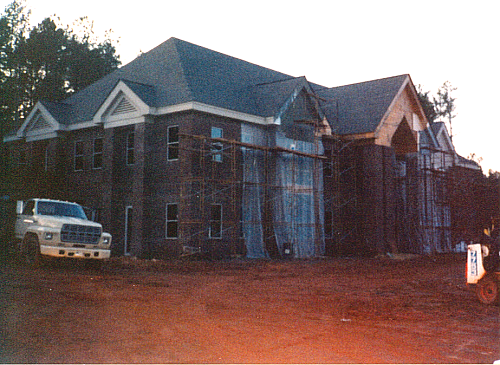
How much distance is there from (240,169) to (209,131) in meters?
2.36

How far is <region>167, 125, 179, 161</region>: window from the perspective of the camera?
25.0 m

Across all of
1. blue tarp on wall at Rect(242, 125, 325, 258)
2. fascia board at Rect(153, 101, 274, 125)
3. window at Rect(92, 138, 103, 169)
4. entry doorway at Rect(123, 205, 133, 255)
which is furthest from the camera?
window at Rect(92, 138, 103, 169)

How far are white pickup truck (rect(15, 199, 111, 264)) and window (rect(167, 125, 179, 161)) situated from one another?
7292 millimetres

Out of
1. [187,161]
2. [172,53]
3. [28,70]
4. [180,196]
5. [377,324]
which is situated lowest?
[377,324]

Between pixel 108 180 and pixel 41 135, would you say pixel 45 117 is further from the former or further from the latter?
pixel 108 180

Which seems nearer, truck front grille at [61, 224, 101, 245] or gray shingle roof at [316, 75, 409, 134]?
truck front grille at [61, 224, 101, 245]

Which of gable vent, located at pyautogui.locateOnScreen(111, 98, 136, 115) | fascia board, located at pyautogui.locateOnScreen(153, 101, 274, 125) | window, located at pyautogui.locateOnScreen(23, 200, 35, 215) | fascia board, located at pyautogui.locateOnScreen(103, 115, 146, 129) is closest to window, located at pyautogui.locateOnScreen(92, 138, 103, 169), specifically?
fascia board, located at pyautogui.locateOnScreen(103, 115, 146, 129)

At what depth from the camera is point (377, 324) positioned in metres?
9.73

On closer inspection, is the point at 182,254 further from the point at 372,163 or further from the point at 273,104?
the point at 372,163

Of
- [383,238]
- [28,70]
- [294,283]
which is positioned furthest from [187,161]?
[28,70]

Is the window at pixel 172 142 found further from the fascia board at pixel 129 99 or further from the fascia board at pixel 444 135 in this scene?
the fascia board at pixel 444 135

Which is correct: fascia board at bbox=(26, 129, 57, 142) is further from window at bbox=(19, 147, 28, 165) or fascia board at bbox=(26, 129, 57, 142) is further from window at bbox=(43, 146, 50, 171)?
window at bbox=(19, 147, 28, 165)

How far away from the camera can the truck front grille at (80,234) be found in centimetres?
1708

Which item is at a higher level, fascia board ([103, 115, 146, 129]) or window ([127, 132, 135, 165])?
fascia board ([103, 115, 146, 129])
